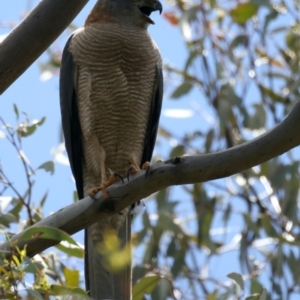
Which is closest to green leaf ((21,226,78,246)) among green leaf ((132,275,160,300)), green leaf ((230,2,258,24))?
green leaf ((132,275,160,300))

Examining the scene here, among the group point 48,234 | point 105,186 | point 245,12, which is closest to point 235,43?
point 245,12

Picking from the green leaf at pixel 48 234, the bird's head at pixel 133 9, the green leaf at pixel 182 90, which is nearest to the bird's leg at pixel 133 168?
the green leaf at pixel 48 234

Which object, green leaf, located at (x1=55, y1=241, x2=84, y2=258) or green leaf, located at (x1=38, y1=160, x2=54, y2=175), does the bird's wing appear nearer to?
green leaf, located at (x1=38, y1=160, x2=54, y2=175)

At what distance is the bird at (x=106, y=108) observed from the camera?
3.80 m

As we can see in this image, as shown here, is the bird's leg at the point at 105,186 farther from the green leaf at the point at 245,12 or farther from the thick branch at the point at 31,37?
the green leaf at the point at 245,12

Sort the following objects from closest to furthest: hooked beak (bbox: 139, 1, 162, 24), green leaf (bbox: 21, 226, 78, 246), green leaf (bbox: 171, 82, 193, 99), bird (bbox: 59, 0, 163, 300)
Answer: green leaf (bbox: 21, 226, 78, 246)
bird (bbox: 59, 0, 163, 300)
hooked beak (bbox: 139, 1, 162, 24)
green leaf (bbox: 171, 82, 193, 99)

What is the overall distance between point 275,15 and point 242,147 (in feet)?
8.13

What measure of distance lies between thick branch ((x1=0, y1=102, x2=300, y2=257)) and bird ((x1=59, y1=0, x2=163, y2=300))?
2.60 ft

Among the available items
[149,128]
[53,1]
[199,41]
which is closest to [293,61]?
[199,41]

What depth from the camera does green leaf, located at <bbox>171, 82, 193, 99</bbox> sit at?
515 centimetres

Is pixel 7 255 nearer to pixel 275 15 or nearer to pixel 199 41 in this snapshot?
pixel 275 15

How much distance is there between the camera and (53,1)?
2.93 m

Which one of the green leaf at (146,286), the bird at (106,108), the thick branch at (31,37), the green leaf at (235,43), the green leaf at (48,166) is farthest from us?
the green leaf at (235,43)

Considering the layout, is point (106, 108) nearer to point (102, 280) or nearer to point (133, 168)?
point (133, 168)
